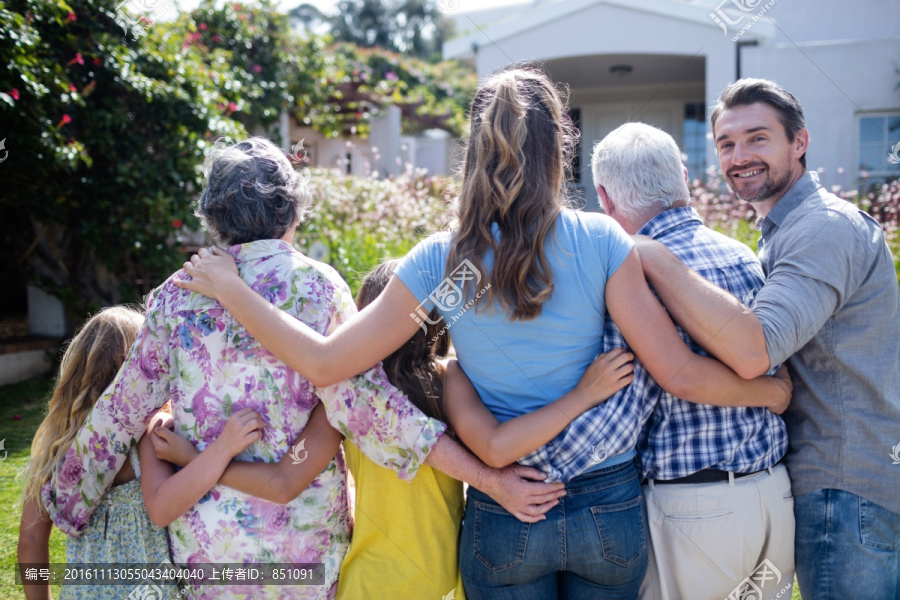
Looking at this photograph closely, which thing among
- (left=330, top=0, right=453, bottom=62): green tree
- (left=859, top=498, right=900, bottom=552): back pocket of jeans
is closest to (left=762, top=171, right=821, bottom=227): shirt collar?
(left=859, top=498, right=900, bottom=552): back pocket of jeans

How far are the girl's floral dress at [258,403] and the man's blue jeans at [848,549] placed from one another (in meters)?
1.09

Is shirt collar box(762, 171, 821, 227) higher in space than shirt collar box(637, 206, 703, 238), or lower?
higher

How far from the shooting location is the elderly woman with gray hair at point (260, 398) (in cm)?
186

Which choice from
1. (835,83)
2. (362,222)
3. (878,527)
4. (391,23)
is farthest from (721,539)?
(391,23)

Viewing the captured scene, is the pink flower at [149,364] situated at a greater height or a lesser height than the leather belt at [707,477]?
greater

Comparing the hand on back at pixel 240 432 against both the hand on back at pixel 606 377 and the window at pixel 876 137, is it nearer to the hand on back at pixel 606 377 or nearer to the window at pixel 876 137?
the hand on back at pixel 606 377

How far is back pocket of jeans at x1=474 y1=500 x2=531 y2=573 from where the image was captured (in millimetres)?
1721

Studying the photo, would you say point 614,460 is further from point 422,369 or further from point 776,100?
point 776,100

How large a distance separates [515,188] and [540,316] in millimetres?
319

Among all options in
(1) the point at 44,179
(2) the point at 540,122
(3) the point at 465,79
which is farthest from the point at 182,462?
(3) the point at 465,79

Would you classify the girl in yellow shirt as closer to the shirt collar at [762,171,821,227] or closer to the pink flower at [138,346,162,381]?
the pink flower at [138,346,162,381]

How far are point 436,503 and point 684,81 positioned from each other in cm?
1096

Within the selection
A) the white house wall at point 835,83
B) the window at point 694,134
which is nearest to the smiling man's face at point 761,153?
the white house wall at point 835,83

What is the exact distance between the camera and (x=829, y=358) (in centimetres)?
192
